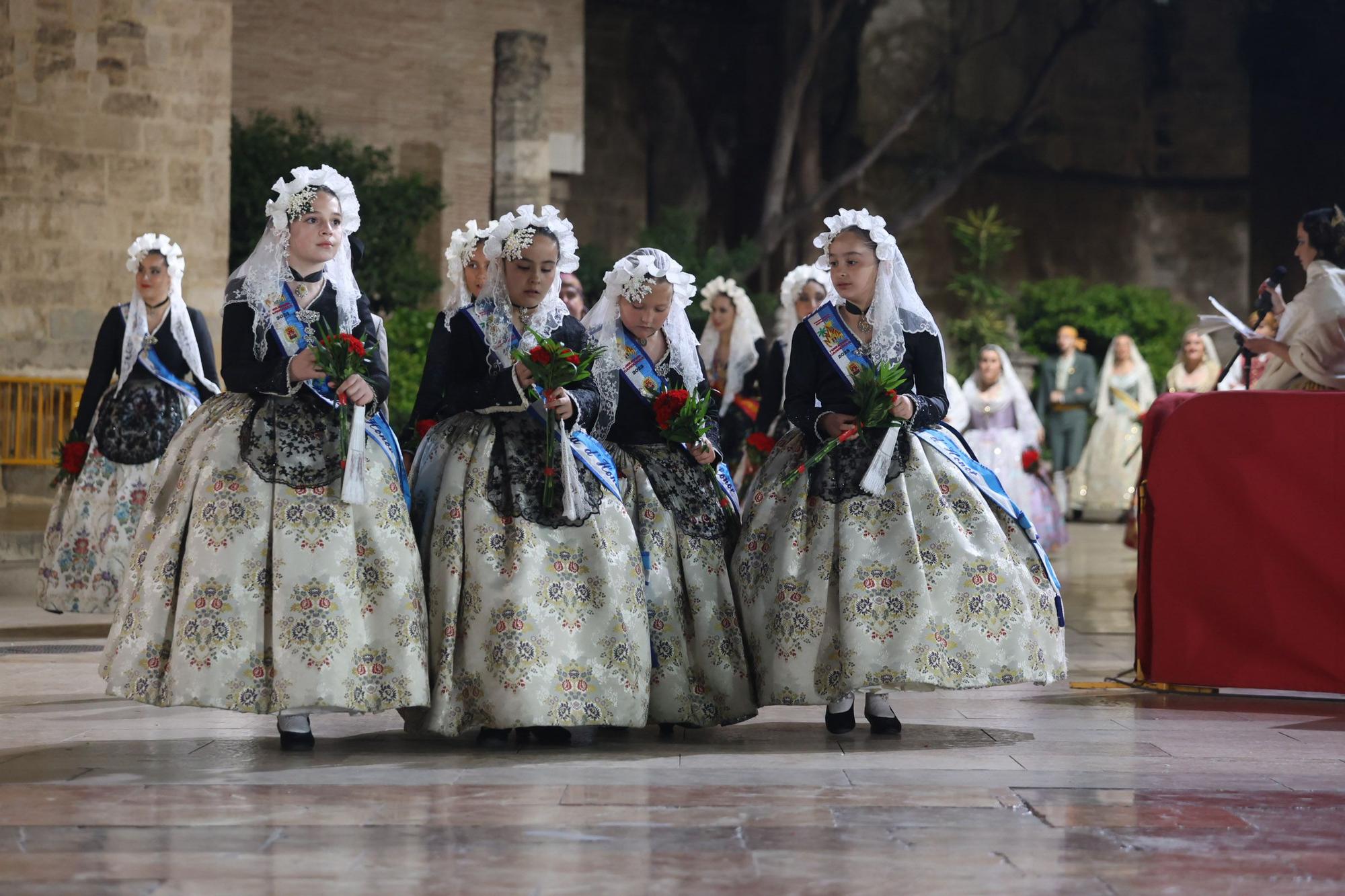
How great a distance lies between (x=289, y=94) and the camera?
18516mm

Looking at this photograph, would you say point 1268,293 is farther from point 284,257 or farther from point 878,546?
point 284,257

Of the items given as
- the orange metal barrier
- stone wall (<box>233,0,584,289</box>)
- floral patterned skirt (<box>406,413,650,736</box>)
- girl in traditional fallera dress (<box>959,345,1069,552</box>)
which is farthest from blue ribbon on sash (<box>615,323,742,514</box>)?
stone wall (<box>233,0,584,289</box>)

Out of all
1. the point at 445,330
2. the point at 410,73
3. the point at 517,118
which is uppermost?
the point at 410,73

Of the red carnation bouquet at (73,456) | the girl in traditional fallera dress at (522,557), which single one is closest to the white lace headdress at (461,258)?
the girl in traditional fallera dress at (522,557)

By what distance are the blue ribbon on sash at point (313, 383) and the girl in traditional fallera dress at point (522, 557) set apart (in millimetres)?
148

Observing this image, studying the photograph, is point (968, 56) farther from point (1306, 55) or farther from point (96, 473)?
point (96, 473)

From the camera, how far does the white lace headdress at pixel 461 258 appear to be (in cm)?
591

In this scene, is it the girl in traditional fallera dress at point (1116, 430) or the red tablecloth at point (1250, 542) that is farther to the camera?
the girl in traditional fallera dress at point (1116, 430)

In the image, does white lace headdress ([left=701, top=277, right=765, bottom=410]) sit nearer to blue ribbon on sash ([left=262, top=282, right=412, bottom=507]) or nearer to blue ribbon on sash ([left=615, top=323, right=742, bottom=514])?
blue ribbon on sash ([left=615, top=323, right=742, bottom=514])

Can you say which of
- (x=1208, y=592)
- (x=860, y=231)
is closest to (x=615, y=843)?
(x=860, y=231)

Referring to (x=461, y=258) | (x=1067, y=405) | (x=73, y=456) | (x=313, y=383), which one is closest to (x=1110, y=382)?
(x=1067, y=405)

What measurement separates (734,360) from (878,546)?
3.73 m

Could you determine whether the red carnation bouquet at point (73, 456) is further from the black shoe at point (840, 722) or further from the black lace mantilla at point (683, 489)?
the black shoe at point (840, 722)

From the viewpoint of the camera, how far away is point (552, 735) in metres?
5.46
